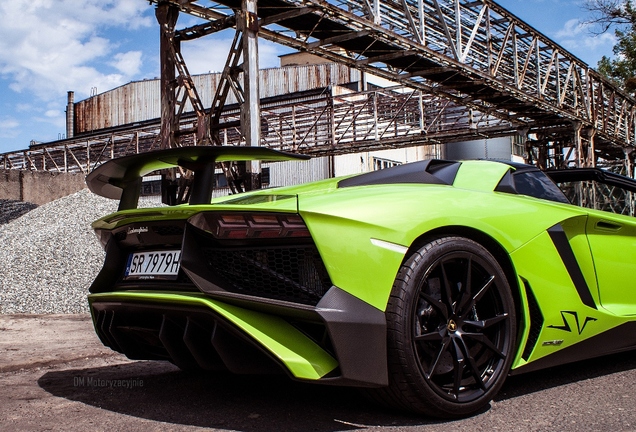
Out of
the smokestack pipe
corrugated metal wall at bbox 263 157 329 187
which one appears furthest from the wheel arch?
the smokestack pipe

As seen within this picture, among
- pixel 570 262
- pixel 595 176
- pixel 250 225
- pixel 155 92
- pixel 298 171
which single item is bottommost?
pixel 570 262

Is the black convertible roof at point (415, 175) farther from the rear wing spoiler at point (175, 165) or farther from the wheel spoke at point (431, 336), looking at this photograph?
the wheel spoke at point (431, 336)

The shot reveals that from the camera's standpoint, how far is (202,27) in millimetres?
9734

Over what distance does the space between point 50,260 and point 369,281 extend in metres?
8.32

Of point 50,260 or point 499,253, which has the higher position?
point 499,253

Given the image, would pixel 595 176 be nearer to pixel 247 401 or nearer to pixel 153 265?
pixel 247 401

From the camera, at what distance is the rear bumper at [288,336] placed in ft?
7.73

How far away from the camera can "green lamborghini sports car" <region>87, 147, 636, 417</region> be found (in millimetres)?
2424

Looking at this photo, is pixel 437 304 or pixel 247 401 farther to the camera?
pixel 247 401

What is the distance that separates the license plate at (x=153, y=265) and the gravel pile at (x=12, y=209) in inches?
535

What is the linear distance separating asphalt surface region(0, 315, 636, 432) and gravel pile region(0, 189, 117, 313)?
12.5ft

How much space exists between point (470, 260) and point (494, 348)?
39cm

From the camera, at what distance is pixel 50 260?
31.7 feet

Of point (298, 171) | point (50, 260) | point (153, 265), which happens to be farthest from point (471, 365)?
point (298, 171)
